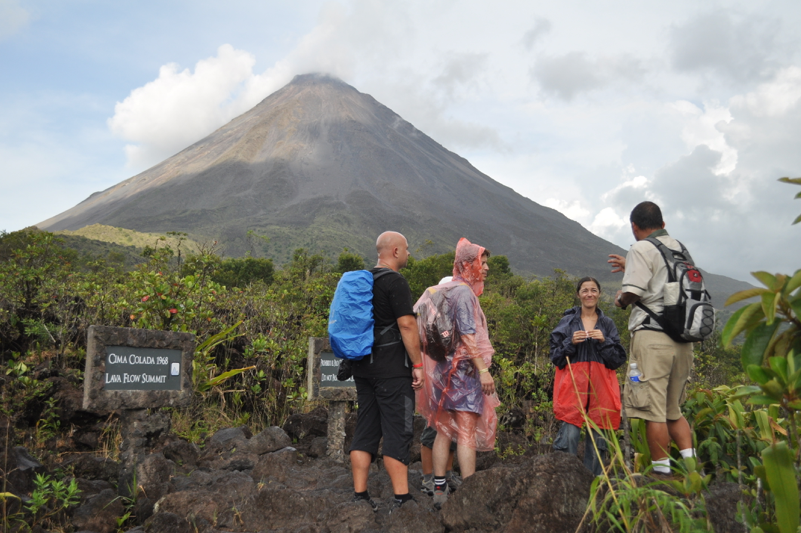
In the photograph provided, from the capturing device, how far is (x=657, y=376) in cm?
303

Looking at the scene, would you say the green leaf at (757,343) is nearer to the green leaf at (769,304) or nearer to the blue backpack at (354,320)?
the green leaf at (769,304)

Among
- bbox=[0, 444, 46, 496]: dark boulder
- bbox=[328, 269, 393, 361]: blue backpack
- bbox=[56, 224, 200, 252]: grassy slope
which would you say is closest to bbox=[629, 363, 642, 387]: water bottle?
bbox=[328, 269, 393, 361]: blue backpack

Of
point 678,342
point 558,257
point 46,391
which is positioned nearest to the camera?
point 678,342

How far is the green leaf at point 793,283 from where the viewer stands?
1.01 metres

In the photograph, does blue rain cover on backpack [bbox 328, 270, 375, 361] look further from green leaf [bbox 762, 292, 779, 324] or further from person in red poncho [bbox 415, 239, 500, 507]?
green leaf [bbox 762, 292, 779, 324]

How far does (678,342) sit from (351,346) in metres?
1.72

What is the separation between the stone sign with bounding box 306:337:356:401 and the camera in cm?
416

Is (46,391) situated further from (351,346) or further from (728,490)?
(728,490)

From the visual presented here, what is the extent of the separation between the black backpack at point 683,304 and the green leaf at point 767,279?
6.75ft

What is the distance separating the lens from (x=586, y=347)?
3500 millimetres

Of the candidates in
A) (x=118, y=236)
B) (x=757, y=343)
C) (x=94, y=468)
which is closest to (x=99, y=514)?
(x=94, y=468)

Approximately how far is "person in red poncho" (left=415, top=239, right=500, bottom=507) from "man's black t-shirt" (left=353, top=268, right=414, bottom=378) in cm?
35

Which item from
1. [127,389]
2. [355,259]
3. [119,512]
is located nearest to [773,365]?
[119,512]

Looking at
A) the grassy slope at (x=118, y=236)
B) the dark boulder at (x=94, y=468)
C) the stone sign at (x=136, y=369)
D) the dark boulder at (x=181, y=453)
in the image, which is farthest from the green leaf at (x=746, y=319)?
the grassy slope at (x=118, y=236)
